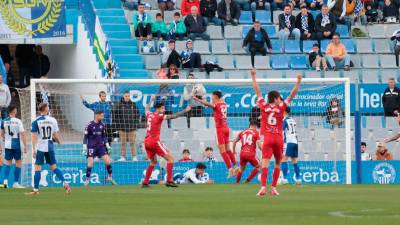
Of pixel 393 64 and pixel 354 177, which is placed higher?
pixel 393 64

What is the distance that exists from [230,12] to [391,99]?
6.61 metres

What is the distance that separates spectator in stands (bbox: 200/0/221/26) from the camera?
119 feet

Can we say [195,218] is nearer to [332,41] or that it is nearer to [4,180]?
[4,180]

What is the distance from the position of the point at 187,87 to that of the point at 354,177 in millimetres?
5001

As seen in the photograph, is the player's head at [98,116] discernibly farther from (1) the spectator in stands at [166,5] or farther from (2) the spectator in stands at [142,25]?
(1) the spectator in stands at [166,5]

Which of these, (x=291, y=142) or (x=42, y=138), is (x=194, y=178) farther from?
(x=42, y=138)

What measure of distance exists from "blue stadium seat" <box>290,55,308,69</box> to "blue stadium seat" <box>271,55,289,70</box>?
0.61ft

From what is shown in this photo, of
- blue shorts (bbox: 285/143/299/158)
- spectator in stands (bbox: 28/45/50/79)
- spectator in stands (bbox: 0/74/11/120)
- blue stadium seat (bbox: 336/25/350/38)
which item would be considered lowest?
blue shorts (bbox: 285/143/299/158)

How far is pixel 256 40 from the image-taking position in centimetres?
3531

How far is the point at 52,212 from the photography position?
58.4ft

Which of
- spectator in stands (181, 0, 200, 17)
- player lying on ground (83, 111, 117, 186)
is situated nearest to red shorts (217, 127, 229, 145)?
player lying on ground (83, 111, 117, 186)

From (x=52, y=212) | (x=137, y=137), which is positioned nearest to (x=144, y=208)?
(x=52, y=212)

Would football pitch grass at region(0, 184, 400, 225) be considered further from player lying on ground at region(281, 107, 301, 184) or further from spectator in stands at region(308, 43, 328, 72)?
spectator in stands at region(308, 43, 328, 72)

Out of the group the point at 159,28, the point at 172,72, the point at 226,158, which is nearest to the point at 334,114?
the point at 226,158
